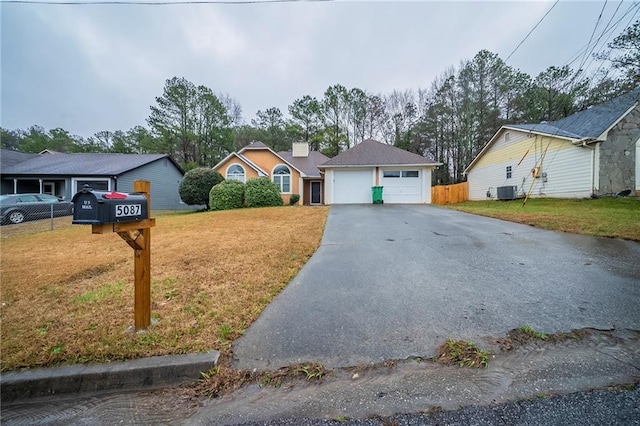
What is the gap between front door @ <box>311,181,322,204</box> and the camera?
848 inches

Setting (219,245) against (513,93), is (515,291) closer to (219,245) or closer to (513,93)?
(219,245)

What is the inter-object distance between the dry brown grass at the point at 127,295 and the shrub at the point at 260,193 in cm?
889

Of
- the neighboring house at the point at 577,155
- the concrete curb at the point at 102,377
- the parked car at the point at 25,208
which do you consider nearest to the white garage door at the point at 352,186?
the neighboring house at the point at 577,155

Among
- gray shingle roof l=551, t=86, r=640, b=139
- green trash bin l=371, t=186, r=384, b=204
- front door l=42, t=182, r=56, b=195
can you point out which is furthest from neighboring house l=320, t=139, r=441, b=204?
front door l=42, t=182, r=56, b=195

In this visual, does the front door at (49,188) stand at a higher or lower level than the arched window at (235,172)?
lower

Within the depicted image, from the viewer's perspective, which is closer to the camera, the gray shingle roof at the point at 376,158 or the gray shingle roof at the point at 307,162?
the gray shingle roof at the point at 376,158

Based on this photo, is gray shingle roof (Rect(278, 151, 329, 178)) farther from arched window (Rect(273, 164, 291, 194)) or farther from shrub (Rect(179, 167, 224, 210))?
shrub (Rect(179, 167, 224, 210))

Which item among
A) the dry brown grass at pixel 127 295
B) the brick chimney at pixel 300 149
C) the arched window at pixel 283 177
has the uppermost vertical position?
the brick chimney at pixel 300 149

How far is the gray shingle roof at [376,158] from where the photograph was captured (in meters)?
16.0

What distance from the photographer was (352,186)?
54.2 feet

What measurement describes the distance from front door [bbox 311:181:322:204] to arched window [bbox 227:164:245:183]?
19.6 ft

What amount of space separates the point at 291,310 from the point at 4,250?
7908 mm

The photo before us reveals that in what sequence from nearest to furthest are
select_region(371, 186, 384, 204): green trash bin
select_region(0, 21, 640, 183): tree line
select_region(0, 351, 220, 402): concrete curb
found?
select_region(0, 351, 220, 402): concrete curb, select_region(371, 186, 384, 204): green trash bin, select_region(0, 21, 640, 183): tree line

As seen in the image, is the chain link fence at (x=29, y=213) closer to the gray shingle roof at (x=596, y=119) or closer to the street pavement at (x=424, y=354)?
the street pavement at (x=424, y=354)
